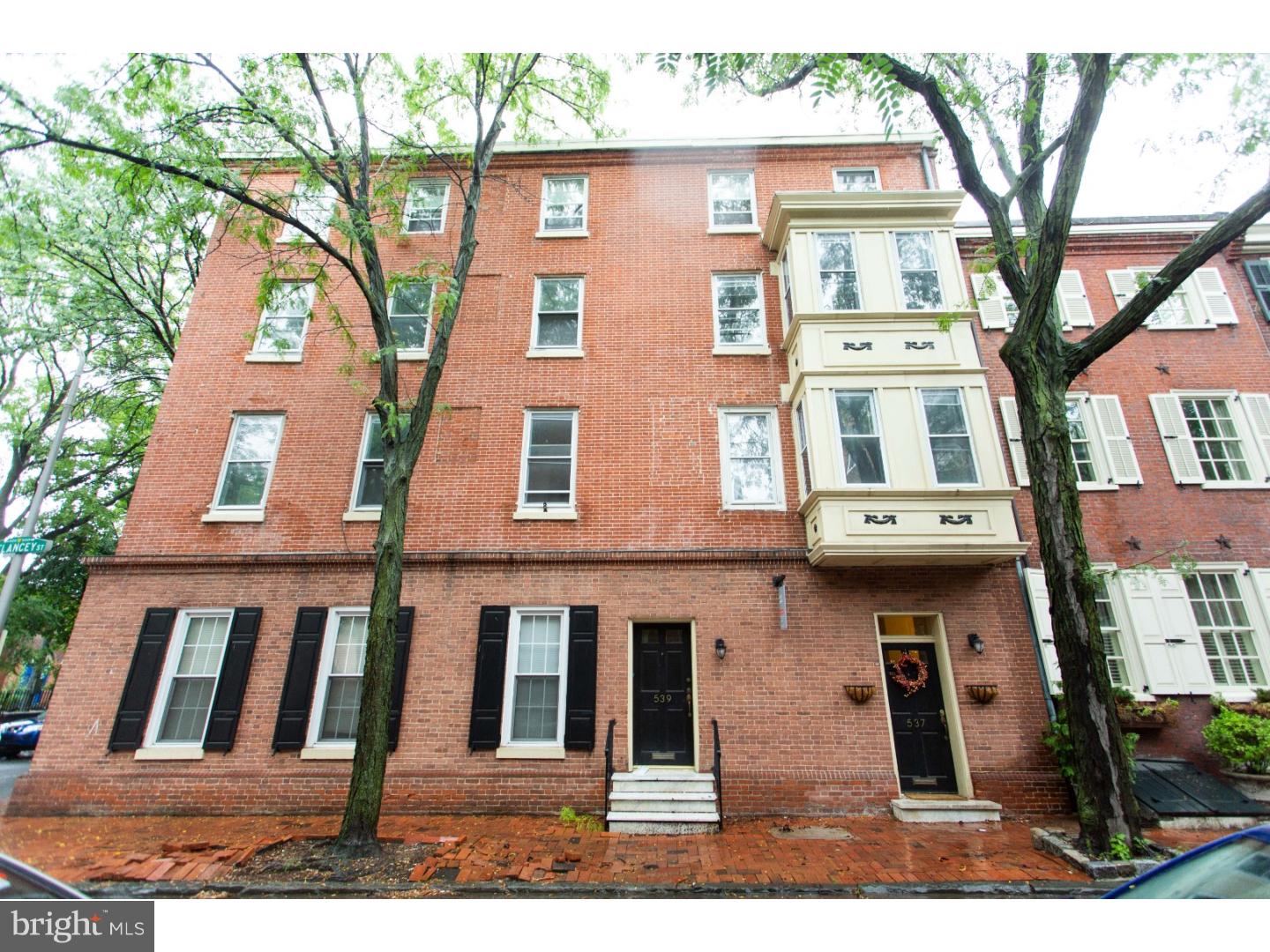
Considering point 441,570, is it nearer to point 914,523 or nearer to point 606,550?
point 606,550

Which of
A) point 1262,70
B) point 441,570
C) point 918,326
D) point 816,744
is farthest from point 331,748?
point 1262,70

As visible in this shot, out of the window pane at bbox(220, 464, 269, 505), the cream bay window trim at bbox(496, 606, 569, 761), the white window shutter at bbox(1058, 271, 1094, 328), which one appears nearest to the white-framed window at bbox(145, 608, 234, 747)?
the window pane at bbox(220, 464, 269, 505)

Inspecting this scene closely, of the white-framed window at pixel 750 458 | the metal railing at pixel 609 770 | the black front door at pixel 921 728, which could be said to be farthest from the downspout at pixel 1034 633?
the metal railing at pixel 609 770

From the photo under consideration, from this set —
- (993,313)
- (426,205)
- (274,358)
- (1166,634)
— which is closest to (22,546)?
(274,358)

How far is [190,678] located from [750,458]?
9.86 m

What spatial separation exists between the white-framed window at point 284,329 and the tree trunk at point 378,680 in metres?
5.21

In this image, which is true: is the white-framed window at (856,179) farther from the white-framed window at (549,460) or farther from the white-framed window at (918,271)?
the white-framed window at (549,460)

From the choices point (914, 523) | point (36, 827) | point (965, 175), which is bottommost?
point (36, 827)

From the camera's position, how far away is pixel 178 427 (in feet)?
33.9

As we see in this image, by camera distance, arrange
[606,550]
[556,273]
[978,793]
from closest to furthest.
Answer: [978,793]
[606,550]
[556,273]

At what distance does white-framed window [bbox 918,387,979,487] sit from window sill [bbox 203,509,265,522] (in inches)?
445

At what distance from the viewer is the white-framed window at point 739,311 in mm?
10852

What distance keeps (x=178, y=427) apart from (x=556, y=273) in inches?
300

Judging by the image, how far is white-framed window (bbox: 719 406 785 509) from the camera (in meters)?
9.70
